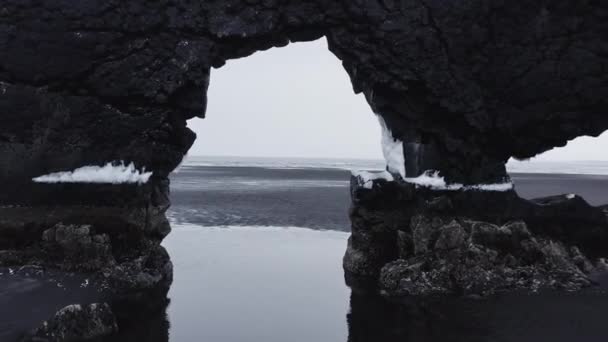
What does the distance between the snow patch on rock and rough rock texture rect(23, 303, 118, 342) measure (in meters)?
10.2

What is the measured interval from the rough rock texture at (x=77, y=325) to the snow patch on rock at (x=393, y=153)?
33.4ft

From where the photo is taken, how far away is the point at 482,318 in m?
11.5

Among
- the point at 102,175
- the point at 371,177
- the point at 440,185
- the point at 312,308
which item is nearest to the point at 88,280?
the point at 102,175

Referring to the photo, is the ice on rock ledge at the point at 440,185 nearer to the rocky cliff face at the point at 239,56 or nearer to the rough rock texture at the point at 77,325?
the rocky cliff face at the point at 239,56

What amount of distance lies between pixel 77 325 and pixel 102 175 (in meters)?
5.64

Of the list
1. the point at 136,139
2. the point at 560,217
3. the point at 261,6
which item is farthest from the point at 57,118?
the point at 560,217

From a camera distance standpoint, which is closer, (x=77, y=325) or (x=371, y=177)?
(x=77, y=325)

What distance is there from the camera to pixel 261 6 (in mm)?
14992

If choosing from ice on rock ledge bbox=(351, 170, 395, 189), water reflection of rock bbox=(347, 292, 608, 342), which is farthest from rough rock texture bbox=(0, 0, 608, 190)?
water reflection of rock bbox=(347, 292, 608, 342)

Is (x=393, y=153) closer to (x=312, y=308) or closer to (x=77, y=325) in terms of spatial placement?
(x=312, y=308)

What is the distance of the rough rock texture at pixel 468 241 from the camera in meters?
14.2

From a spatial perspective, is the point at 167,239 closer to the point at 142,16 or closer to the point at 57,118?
the point at 57,118

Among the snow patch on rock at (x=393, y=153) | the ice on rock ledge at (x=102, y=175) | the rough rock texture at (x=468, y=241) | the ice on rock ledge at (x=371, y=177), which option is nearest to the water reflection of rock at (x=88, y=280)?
the ice on rock ledge at (x=102, y=175)

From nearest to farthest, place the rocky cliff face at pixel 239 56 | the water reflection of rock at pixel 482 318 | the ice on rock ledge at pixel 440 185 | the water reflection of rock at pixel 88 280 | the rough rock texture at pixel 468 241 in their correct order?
1. the water reflection of rock at pixel 88 280
2. the water reflection of rock at pixel 482 318
3. the rocky cliff face at pixel 239 56
4. the rough rock texture at pixel 468 241
5. the ice on rock ledge at pixel 440 185
